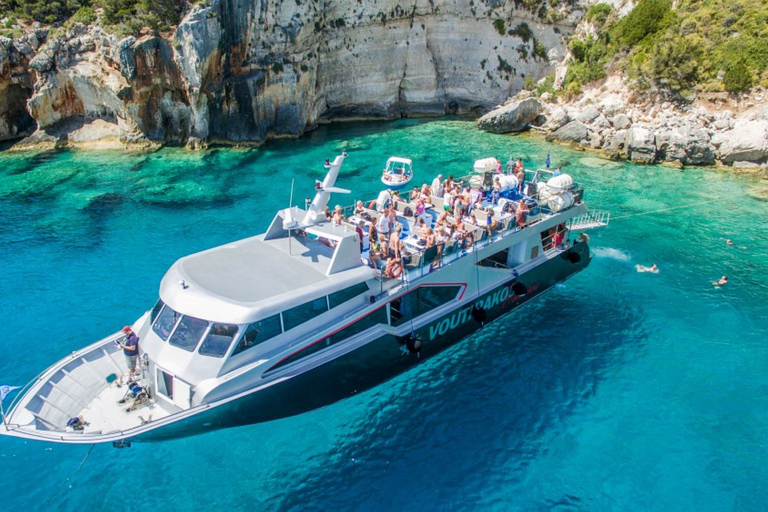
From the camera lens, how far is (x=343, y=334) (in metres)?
12.8

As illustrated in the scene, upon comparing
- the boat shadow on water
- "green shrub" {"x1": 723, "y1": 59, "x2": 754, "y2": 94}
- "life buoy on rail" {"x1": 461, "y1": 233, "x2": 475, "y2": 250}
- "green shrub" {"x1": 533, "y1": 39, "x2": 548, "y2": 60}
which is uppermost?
"green shrub" {"x1": 533, "y1": 39, "x2": 548, "y2": 60}

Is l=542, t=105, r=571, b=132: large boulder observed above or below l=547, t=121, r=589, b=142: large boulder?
above

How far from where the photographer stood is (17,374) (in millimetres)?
15859

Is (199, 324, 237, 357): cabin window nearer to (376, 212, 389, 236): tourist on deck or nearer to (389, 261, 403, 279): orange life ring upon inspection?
(389, 261, 403, 279): orange life ring

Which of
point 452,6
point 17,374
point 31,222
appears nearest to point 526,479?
point 17,374

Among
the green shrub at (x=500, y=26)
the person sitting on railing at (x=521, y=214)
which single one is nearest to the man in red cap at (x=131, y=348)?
the person sitting on railing at (x=521, y=214)

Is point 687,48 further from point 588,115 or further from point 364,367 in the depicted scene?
point 364,367

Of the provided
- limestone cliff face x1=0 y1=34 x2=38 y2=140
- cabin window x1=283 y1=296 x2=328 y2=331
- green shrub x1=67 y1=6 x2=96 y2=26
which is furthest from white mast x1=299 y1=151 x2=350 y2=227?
limestone cliff face x1=0 y1=34 x2=38 y2=140

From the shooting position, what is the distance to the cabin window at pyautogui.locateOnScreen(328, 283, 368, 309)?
12.5 m

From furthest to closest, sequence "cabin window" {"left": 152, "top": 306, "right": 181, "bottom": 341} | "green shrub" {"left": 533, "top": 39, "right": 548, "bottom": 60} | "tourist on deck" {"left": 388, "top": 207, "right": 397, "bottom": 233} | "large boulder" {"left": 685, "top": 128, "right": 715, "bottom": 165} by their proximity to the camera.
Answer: "green shrub" {"left": 533, "top": 39, "right": 548, "bottom": 60} → "large boulder" {"left": 685, "top": 128, "right": 715, "bottom": 165} → "tourist on deck" {"left": 388, "top": 207, "right": 397, "bottom": 233} → "cabin window" {"left": 152, "top": 306, "right": 181, "bottom": 341}

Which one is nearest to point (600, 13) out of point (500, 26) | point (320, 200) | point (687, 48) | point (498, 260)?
point (500, 26)

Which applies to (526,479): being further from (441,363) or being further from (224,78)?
(224,78)

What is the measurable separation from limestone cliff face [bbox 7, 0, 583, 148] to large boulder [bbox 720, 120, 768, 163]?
17.5m

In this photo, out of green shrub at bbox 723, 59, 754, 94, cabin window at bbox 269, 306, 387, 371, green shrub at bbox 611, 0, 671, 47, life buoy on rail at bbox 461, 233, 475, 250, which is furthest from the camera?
green shrub at bbox 611, 0, 671, 47
